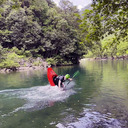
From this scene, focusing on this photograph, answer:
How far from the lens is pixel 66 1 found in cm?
4284

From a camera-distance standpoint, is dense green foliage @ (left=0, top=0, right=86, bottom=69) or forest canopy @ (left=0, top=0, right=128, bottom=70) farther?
dense green foliage @ (left=0, top=0, right=86, bottom=69)

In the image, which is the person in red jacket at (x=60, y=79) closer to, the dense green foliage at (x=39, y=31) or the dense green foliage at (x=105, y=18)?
the dense green foliage at (x=105, y=18)

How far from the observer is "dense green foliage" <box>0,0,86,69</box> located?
107 ft

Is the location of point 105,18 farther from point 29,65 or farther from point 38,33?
point 38,33

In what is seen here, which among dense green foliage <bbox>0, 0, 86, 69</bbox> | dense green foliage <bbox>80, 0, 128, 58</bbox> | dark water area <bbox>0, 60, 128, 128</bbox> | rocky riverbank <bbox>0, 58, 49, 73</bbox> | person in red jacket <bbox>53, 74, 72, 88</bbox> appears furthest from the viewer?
dense green foliage <bbox>0, 0, 86, 69</bbox>

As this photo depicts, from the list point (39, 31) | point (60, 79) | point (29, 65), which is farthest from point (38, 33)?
point (60, 79)

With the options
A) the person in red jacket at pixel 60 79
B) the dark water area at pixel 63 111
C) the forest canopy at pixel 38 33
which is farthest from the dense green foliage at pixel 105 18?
the forest canopy at pixel 38 33

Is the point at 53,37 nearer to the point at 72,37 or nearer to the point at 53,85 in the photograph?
the point at 72,37

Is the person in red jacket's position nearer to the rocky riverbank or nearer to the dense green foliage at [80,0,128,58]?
the dense green foliage at [80,0,128,58]

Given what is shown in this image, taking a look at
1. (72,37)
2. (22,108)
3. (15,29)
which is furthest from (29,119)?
(72,37)

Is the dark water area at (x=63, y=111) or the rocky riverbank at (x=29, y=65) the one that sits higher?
the rocky riverbank at (x=29, y=65)

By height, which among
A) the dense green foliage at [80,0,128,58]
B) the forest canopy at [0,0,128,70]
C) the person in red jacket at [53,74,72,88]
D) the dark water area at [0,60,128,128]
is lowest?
the dark water area at [0,60,128,128]

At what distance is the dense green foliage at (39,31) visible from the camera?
3269 cm

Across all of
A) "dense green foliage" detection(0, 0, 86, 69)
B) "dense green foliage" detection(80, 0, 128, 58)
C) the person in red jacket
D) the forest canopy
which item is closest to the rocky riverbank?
the forest canopy
